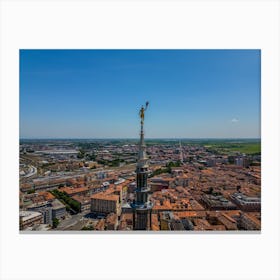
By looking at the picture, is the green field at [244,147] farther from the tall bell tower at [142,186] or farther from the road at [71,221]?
the road at [71,221]

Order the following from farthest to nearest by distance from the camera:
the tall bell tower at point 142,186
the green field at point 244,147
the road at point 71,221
A: the road at point 71,221
the green field at point 244,147
the tall bell tower at point 142,186

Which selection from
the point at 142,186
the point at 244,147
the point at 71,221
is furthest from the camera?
the point at 71,221

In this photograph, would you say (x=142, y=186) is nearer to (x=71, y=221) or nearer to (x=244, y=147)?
(x=244, y=147)

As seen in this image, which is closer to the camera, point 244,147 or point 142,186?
point 142,186

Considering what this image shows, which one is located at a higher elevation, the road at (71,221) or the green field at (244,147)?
the green field at (244,147)

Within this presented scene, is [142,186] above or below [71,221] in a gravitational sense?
above

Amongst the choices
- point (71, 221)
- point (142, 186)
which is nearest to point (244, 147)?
point (142, 186)

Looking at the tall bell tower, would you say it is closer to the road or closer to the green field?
the green field

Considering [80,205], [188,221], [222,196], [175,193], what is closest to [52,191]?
[80,205]

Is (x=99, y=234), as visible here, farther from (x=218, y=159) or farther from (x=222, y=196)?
(x=218, y=159)

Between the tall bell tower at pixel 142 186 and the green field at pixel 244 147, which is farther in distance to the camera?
the green field at pixel 244 147

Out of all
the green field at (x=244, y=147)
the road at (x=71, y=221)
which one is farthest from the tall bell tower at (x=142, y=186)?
the road at (x=71, y=221)

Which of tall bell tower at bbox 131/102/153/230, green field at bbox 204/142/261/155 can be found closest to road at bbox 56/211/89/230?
tall bell tower at bbox 131/102/153/230
